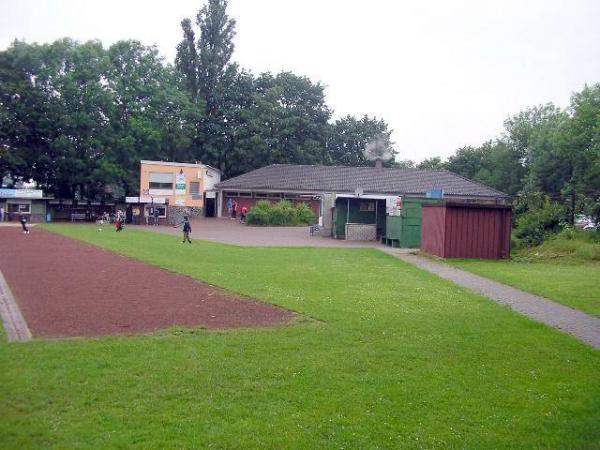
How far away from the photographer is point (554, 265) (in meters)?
21.9

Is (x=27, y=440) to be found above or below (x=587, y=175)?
below

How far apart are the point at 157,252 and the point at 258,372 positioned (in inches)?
709

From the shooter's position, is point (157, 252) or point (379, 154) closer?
point (157, 252)

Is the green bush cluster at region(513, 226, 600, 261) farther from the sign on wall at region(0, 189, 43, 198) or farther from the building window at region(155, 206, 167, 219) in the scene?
the sign on wall at region(0, 189, 43, 198)

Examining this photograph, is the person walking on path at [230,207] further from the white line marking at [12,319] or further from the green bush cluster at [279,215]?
the white line marking at [12,319]

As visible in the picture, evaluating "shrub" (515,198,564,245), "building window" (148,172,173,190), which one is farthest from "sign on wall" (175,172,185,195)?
"shrub" (515,198,564,245)

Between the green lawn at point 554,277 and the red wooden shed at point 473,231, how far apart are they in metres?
0.94

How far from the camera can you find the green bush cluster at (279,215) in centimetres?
4628

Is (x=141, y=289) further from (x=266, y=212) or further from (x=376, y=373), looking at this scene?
(x=266, y=212)

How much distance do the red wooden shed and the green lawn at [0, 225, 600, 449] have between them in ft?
40.6

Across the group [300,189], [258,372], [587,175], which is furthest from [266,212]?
[258,372]

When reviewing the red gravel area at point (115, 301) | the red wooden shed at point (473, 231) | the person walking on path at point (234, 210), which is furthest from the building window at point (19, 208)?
the red wooden shed at point (473, 231)

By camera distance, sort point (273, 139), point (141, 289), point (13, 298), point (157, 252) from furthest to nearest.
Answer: point (273, 139), point (157, 252), point (141, 289), point (13, 298)

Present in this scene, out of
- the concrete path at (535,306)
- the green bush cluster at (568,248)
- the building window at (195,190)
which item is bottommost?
the concrete path at (535,306)
